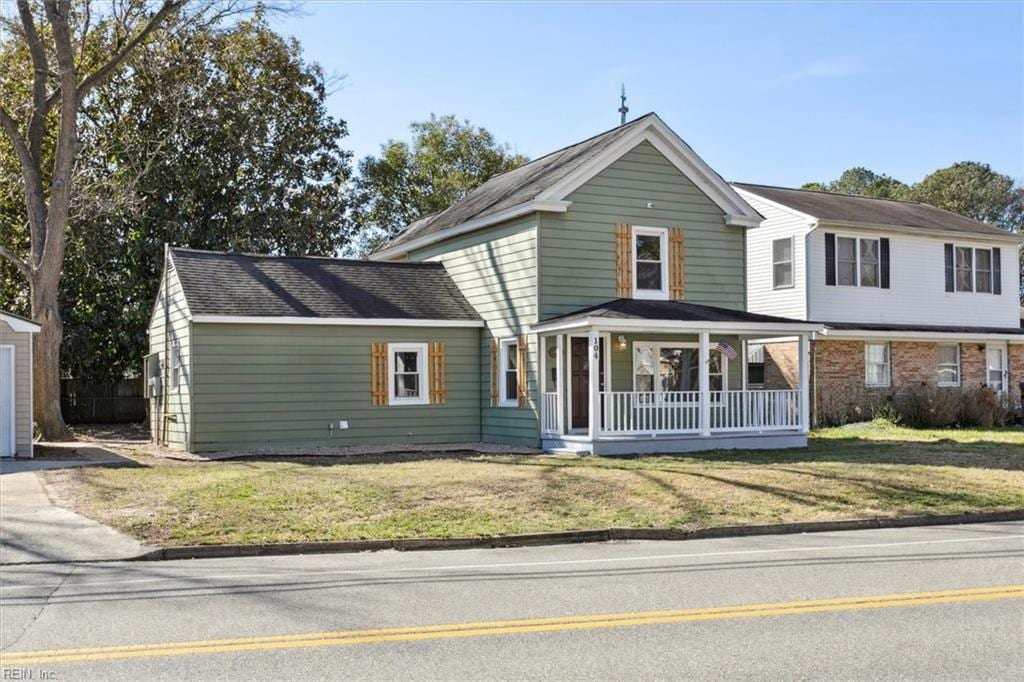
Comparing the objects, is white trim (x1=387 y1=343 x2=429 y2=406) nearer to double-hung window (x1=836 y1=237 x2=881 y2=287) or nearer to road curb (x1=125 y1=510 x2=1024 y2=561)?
road curb (x1=125 y1=510 x2=1024 y2=561)

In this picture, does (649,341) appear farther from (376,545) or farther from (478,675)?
(478,675)

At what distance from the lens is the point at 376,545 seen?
36.0 ft

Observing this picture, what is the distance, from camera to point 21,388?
2008 centimetres

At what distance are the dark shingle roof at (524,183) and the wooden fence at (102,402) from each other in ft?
38.5

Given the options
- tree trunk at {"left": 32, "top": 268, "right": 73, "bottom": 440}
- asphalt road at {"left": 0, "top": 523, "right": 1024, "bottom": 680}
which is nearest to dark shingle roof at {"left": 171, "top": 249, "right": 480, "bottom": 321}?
tree trunk at {"left": 32, "top": 268, "right": 73, "bottom": 440}

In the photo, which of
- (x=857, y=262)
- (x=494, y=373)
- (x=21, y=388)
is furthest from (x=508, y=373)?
(x=857, y=262)

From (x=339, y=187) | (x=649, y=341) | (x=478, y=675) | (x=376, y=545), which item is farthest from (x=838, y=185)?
(x=478, y=675)

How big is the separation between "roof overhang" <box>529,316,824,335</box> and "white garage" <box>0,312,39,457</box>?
10033 mm

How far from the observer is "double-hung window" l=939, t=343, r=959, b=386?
30.7 m

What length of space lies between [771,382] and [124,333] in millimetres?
18930

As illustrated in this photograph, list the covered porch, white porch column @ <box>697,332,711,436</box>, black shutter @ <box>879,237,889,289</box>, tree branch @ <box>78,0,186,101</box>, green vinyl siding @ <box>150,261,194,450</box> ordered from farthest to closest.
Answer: black shutter @ <box>879,237,889,289</box>, tree branch @ <box>78,0,186,101</box>, green vinyl siding @ <box>150,261,194,450</box>, white porch column @ <box>697,332,711,436</box>, the covered porch

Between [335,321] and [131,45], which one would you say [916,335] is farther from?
[131,45]

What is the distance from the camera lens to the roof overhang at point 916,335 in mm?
28062

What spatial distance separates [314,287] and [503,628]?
54.7 ft
